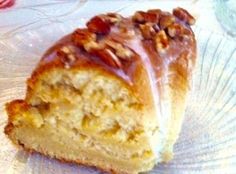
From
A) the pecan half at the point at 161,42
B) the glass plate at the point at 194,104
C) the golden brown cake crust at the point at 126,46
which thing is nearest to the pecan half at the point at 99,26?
the golden brown cake crust at the point at 126,46

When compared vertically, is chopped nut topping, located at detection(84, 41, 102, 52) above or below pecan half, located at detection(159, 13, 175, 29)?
above

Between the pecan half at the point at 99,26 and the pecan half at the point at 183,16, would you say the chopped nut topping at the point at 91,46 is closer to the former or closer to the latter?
the pecan half at the point at 99,26

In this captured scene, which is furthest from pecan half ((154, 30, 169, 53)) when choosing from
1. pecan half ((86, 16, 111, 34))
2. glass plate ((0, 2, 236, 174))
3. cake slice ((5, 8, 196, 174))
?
glass plate ((0, 2, 236, 174))

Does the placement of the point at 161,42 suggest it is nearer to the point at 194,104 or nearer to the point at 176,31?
the point at 176,31

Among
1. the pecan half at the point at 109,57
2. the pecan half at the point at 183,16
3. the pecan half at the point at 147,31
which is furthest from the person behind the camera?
the pecan half at the point at 183,16

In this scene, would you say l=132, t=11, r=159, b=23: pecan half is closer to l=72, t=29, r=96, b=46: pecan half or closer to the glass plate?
l=72, t=29, r=96, b=46: pecan half

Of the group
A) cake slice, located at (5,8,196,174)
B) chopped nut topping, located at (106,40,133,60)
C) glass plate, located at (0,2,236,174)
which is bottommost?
glass plate, located at (0,2,236,174)

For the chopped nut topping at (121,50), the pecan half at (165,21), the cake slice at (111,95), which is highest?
the chopped nut topping at (121,50)
